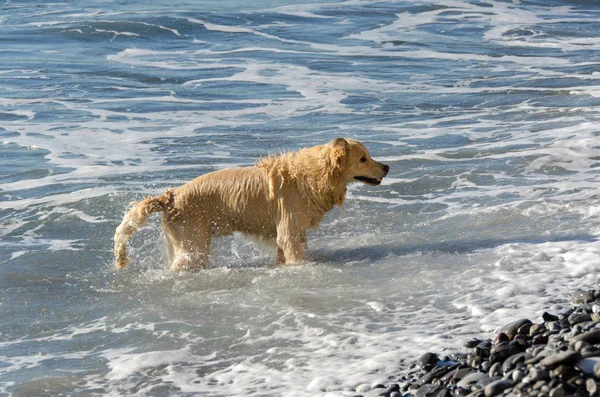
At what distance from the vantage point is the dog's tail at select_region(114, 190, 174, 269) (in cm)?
802

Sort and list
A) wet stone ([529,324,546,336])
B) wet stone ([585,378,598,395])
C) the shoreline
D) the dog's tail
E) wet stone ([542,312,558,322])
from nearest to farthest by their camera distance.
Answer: wet stone ([585,378,598,395]) → the shoreline → wet stone ([529,324,546,336]) → wet stone ([542,312,558,322]) → the dog's tail

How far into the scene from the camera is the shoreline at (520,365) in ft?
15.2

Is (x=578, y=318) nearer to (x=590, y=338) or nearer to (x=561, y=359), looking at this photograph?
(x=590, y=338)

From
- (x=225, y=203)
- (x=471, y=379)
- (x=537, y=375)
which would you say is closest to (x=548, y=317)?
(x=471, y=379)

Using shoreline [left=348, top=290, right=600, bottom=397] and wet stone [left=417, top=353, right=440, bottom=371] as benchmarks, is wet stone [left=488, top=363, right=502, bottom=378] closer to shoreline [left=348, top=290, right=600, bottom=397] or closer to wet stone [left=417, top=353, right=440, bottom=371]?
shoreline [left=348, top=290, right=600, bottom=397]

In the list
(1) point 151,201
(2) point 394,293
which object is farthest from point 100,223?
(2) point 394,293

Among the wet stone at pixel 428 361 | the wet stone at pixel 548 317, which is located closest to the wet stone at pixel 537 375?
the wet stone at pixel 428 361

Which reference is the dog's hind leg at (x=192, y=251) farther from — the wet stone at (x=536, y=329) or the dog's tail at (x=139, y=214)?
the wet stone at (x=536, y=329)

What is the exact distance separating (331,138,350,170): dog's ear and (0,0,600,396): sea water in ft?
2.87

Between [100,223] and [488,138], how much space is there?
18.9 ft

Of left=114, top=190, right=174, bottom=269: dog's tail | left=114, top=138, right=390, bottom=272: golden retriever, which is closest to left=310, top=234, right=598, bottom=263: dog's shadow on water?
left=114, top=138, right=390, bottom=272: golden retriever

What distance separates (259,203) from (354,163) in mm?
912

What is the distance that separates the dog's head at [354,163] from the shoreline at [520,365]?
8.86ft

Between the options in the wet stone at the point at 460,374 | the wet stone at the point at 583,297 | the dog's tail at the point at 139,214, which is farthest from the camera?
the dog's tail at the point at 139,214
